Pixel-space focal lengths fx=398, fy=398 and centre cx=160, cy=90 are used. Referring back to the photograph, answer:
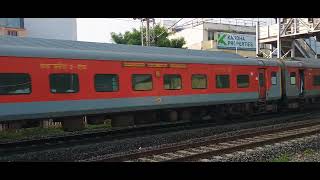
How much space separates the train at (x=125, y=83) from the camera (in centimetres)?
1148

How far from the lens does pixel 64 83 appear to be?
40.4ft

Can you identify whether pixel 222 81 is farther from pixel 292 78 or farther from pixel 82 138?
pixel 82 138

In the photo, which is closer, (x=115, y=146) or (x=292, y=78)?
(x=115, y=146)

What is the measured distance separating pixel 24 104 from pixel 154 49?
6.08 meters

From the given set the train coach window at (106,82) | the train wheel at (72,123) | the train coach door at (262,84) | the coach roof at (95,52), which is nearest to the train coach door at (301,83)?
the train coach door at (262,84)

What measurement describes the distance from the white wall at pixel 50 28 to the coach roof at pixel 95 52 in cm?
3881

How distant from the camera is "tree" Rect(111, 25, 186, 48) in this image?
3806 cm

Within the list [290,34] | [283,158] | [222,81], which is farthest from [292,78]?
[283,158]

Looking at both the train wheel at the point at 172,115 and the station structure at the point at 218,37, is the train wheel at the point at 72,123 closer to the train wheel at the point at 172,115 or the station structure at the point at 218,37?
the train wheel at the point at 172,115

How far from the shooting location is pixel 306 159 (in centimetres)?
945

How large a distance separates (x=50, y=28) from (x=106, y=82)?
43.4 metres

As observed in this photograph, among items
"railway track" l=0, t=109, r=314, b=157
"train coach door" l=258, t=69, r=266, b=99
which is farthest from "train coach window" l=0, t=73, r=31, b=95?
"train coach door" l=258, t=69, r=266, b=99
